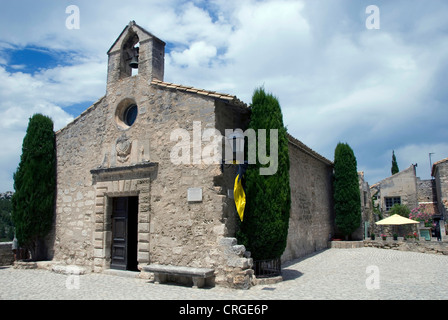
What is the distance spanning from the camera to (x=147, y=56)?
883 centimetres

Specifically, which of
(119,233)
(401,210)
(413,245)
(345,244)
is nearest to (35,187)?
(119,233)

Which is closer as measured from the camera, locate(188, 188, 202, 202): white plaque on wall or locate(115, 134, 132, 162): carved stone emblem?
locate(188, 188, 202, 202): white plaque on wall

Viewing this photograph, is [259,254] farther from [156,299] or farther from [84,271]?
[84,271]

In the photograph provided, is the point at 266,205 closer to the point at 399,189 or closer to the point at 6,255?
the point at 6,255

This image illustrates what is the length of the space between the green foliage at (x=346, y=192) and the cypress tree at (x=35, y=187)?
1222 centimetres

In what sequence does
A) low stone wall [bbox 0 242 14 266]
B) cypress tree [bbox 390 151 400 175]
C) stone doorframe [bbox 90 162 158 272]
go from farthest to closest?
cypress tree [bbox 390 151 400 175] < low stone wall [bbox 0 242 14 266] < stone doorframe [bbox 90 162 158 272]

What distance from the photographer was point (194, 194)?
7.38 meters

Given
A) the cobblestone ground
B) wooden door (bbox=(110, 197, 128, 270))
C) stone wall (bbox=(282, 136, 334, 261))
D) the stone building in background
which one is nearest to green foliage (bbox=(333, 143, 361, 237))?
stone wall (bbox=(282, 136, 334, 261))

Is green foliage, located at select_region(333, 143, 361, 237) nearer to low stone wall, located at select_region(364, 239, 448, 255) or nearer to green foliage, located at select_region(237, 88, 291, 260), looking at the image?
low stone wall, located at select_region(364, 239, 448, 255)

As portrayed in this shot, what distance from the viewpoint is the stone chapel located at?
722 cm

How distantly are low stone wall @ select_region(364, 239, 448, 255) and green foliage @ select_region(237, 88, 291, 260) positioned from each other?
8748 mm

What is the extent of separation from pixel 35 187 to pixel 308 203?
9487mm

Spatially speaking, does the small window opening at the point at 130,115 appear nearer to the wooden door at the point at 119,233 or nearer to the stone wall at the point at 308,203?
the wooden door at the point at 119,233

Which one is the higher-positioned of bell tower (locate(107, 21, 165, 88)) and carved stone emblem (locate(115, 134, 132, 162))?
bell tower (locate(107, 21, 165, 88))
